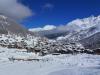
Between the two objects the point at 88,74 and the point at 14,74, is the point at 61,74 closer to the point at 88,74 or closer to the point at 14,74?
the point at 88,74

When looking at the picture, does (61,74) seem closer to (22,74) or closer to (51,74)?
(51,74)

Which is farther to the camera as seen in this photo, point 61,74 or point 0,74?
point 61,74

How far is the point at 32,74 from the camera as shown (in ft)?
121

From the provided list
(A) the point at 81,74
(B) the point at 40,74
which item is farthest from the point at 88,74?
(B) the point at 40,74

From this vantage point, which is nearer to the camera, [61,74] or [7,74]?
[7,74]

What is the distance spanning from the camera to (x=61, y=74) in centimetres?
3859

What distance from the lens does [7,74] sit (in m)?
36.2

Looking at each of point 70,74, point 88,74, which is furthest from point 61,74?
point 88,74

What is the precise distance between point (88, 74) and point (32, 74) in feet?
26.3

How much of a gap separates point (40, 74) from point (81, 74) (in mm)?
5854

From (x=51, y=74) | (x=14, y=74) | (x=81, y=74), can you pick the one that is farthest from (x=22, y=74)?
(x=81, y=74)

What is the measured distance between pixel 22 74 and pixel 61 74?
5.84 m

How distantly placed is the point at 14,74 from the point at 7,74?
38.7 inches

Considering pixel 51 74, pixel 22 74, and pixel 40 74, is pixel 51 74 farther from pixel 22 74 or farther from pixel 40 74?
pixel 22 74
